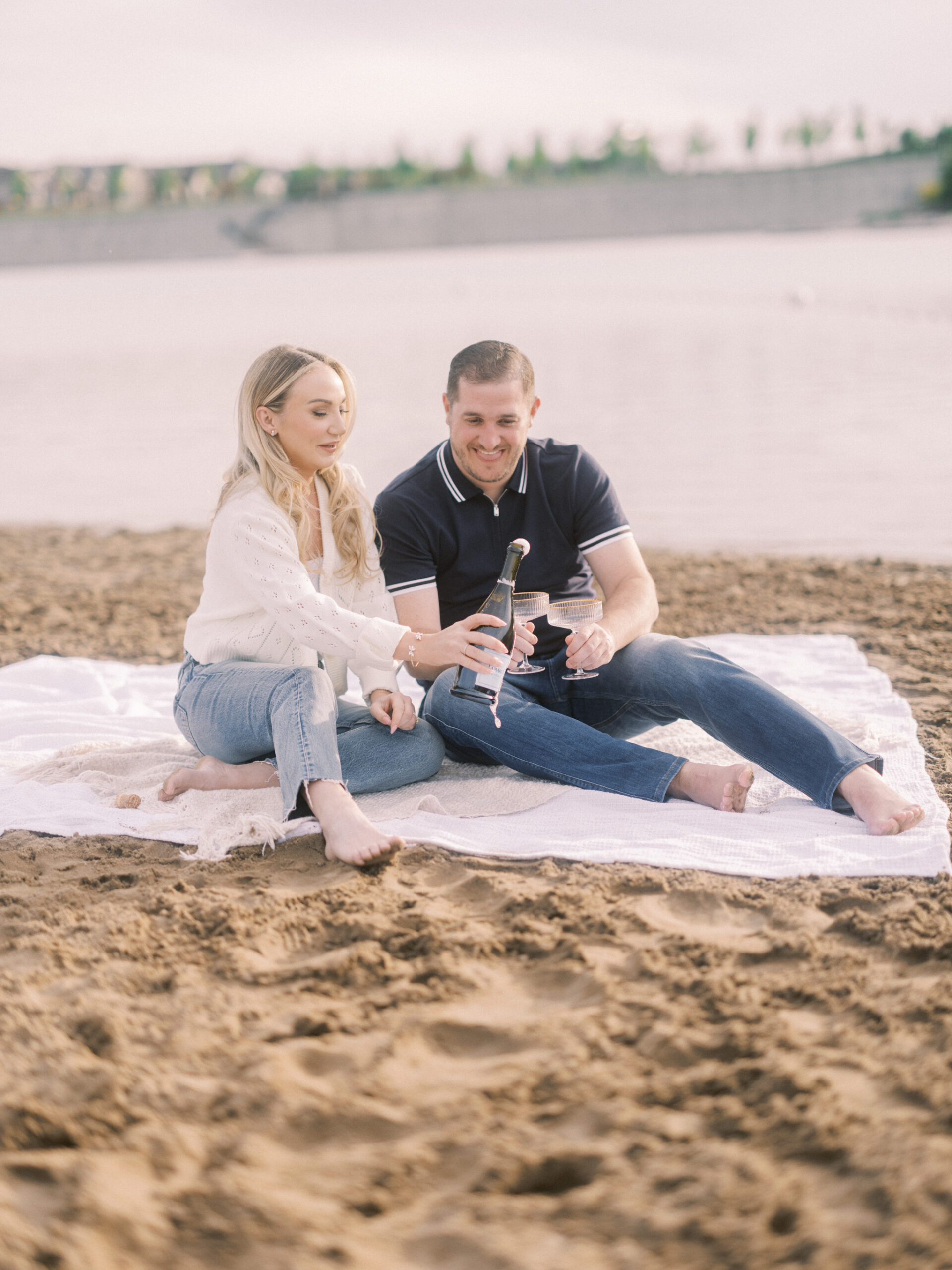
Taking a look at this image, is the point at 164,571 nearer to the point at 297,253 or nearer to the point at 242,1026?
the point at 242,1026

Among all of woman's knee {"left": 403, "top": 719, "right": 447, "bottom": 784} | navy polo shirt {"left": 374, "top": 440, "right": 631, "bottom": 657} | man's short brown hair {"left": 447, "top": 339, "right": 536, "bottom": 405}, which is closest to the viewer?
man's short brown hair {"left": 447, "top": 339, "right": 536, "bottom": 405}

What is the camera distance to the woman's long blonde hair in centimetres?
363

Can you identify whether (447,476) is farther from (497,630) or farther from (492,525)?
(497,630)

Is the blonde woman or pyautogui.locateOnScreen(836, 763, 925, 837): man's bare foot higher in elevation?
the blonde woman

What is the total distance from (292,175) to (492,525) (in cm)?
8639

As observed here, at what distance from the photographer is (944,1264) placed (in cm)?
182

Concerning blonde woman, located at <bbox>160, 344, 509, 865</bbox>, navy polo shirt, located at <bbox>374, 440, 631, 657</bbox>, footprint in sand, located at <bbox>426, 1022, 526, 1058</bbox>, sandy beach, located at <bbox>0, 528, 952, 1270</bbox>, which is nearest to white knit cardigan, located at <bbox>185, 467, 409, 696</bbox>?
blonde woman, located at <bbox>160, 344, 509, 865</bbox>

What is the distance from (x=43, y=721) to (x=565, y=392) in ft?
35.9

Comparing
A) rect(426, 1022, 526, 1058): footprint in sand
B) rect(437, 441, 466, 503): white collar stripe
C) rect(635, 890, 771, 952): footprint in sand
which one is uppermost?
rect(437, 441, 466, 503): white collar stripe

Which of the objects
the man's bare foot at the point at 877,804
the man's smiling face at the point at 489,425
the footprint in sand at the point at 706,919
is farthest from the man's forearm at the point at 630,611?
the footprint in sand at the point at 706,919

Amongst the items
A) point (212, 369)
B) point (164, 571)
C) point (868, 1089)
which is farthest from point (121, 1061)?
point (212, 369)

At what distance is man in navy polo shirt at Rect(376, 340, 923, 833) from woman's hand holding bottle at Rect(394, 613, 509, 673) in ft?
0.12

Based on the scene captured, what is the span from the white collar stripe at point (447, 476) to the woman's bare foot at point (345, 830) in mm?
1071

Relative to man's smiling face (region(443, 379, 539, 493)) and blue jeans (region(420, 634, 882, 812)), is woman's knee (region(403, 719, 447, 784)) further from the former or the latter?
man's smiling face (region(443, 379, 539, 493))
